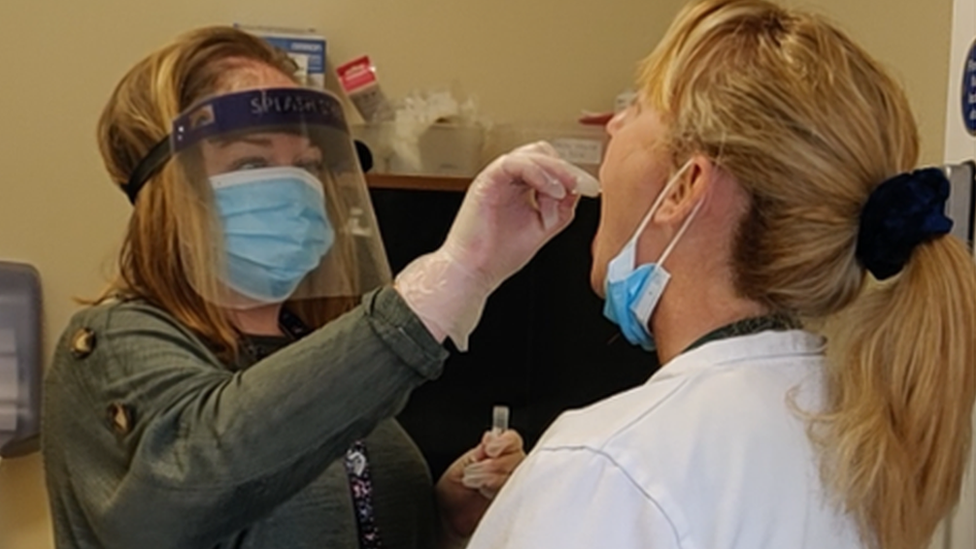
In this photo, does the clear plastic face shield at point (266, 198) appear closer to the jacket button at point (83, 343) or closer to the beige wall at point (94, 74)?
the jacket button at point (83, 343)

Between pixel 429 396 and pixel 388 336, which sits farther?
pixel 429 396

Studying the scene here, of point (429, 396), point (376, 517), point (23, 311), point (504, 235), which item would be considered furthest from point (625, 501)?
point (23, 311)

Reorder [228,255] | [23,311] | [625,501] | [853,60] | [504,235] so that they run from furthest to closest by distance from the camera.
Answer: [23,311]
[228,255]
[504,235]
[853,60]
[625,501]

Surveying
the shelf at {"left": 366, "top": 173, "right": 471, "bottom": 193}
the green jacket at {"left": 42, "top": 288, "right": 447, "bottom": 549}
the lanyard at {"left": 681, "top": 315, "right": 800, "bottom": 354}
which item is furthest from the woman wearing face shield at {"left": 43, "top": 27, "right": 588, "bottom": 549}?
the shelf at {"left": 366, "top": 173, "right": 471, "bottom": 193}

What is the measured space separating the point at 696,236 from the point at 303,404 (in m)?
0.38

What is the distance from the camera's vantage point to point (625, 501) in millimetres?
802

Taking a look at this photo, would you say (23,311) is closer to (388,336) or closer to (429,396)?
(429,396)

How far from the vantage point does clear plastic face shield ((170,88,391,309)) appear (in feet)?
3.94

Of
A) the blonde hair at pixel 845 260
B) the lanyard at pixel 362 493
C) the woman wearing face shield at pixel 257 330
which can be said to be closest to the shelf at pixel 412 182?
the woman wearing face shield at pixel 257 330

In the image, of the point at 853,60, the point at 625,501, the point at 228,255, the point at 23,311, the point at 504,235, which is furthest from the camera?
the point at 23,311

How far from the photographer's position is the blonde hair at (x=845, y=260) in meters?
0.87

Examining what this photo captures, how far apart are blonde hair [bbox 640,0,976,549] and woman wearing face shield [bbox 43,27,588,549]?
23 cm

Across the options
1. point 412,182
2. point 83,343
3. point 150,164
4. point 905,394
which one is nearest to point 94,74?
point 412,182

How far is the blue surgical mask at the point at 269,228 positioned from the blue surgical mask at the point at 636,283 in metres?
0.42
